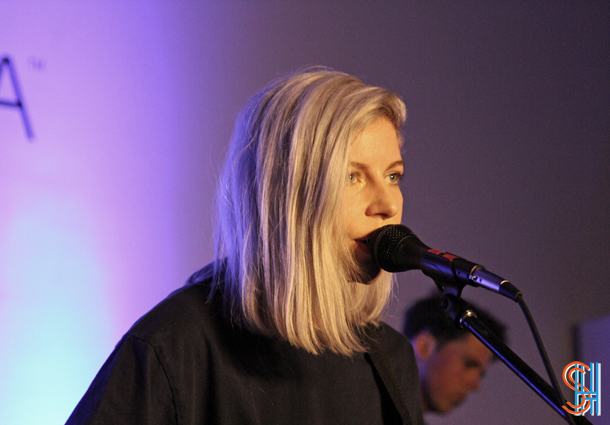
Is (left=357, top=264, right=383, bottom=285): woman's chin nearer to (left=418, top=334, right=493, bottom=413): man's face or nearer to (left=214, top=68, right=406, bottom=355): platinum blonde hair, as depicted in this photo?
(left=214, top=68, right=406, bottom=355): platinum blonde hair

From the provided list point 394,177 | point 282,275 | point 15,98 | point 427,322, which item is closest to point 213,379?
point 282,275

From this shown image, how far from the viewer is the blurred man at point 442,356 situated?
1928 mm

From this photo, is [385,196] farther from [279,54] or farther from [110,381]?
[279,54]

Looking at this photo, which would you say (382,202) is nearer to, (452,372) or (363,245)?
(363,245)

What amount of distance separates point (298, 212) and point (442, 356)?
1125mm

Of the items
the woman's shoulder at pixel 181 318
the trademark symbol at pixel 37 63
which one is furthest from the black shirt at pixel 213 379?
the trademark symbol at pixel 37 63

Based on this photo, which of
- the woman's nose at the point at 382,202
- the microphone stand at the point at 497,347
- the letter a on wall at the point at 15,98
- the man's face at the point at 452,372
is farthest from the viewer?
the man's face at the point at 452,372

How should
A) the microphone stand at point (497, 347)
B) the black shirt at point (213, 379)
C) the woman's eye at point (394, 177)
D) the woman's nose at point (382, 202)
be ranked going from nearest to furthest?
the microphone stand at point (497, 347), the black shirt at point (213, 379), the woman's nose at point (382, 202), the woman's eye at point (394, 177)

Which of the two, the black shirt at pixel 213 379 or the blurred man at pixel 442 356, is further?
the blurred man at pixel 442 356

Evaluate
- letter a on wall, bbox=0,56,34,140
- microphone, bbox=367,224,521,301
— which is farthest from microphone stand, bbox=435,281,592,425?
letter a on wall, bbox=0,56,34,140

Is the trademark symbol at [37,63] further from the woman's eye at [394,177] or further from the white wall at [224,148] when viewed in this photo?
the woman's eye at [394,177]

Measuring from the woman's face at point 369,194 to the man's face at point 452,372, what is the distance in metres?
0.94

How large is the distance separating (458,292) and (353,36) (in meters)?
1.44

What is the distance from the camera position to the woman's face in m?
1.15
